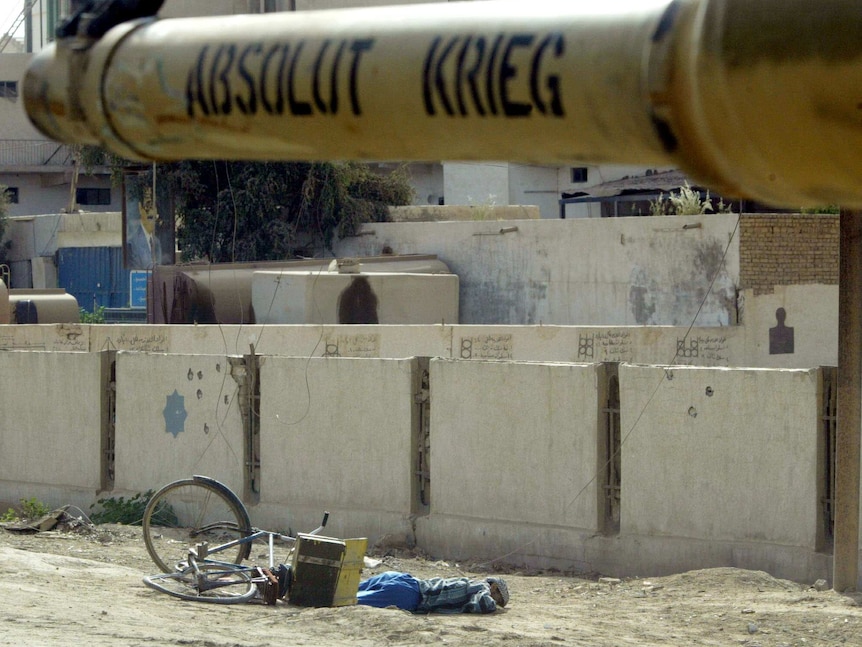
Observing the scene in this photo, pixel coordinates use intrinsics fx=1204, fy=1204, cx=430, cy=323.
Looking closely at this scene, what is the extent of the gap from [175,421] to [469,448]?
3.89m

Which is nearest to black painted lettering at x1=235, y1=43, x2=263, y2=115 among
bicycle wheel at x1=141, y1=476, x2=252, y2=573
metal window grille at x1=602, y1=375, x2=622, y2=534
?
bicycle wheel at x1=141, y1=476, x2=252, y2=573

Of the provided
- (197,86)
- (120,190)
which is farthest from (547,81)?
(120,190)

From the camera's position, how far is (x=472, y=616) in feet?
29.0

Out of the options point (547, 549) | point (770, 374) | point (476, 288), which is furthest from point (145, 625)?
point (476, 288)

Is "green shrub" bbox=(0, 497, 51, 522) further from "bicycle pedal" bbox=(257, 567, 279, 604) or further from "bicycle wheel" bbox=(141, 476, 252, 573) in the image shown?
"bicycle pedal" bbox=(257, 567, 279, 604)

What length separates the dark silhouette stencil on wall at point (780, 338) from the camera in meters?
17.8

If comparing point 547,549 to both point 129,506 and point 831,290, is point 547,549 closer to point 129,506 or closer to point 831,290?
point 129,506

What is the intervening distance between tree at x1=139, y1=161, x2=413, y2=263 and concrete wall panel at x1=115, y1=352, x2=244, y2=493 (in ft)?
52.8

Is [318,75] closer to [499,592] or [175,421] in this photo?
[499,592]

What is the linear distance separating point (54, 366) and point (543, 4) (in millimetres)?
13953

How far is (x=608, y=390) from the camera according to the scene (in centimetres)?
1082

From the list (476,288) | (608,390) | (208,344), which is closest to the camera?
(608,390)

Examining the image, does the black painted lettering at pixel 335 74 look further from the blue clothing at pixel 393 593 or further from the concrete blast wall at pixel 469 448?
the concrete blast wall at pixel 469 448

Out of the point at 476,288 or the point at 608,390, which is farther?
the point at 476,288
